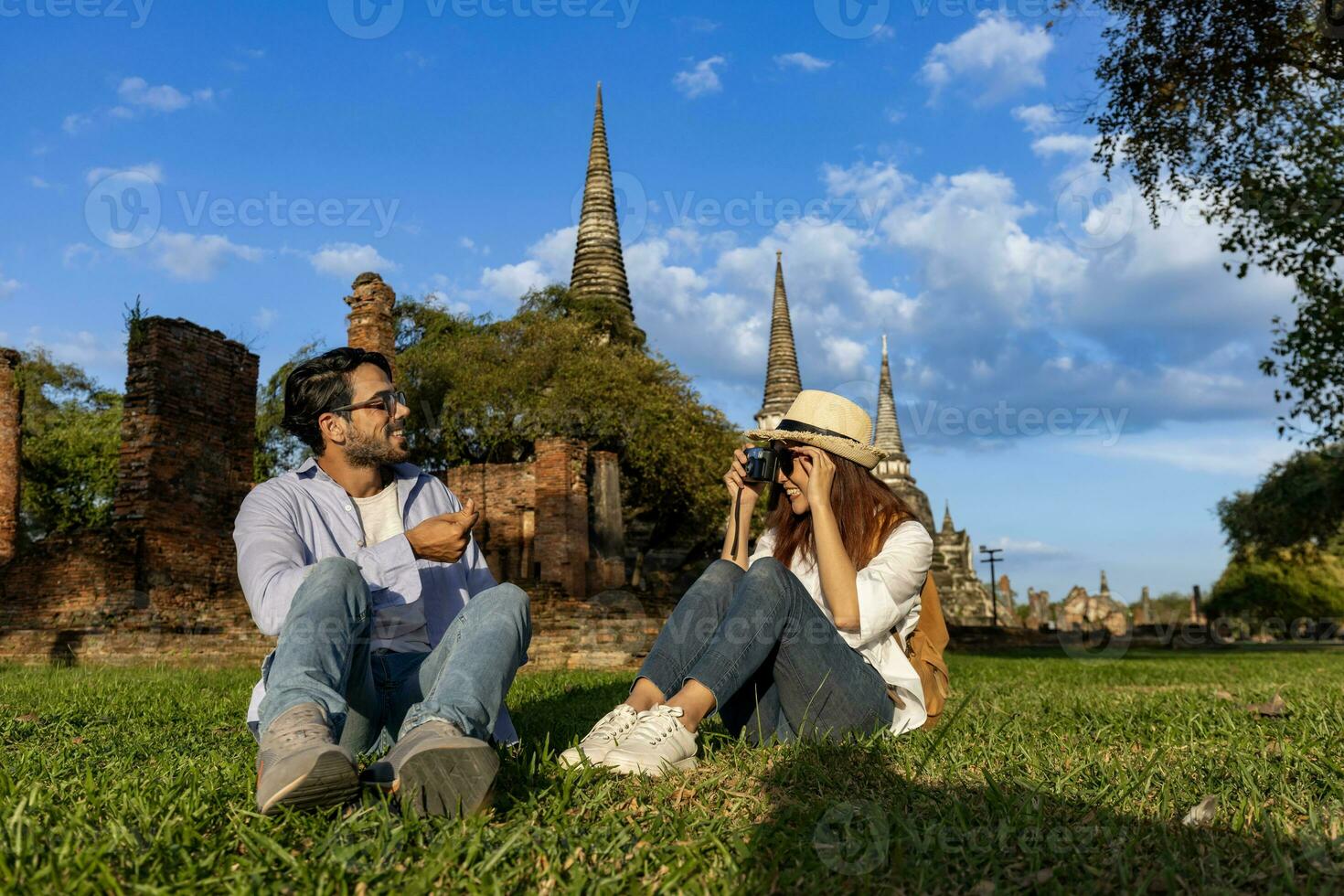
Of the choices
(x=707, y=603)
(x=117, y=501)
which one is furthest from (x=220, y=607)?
(x=707, y=603)

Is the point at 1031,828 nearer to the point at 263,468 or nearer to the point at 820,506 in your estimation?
the point at 820,506

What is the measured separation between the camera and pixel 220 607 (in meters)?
13.3

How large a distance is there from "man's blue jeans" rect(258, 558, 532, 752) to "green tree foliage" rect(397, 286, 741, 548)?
23.1 metres

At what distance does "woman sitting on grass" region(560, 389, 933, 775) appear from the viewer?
3.13 meters

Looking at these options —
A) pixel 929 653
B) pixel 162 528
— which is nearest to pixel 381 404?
pixel 929 653

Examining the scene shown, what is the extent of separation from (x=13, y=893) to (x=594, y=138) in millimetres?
44920

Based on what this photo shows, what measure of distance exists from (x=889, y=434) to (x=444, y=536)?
6838cm

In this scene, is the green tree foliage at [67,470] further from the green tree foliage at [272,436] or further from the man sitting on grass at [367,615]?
the man sitting on grass at [367,615]

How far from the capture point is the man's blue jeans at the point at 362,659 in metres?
2.47

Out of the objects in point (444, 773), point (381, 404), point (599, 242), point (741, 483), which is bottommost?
point (444, 773)

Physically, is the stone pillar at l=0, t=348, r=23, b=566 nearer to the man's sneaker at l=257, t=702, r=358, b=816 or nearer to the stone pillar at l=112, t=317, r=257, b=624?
the stone pillar at l=112, t=317, r=257, b=624

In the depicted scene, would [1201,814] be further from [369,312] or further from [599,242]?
[599,242]

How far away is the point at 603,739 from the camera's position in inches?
120

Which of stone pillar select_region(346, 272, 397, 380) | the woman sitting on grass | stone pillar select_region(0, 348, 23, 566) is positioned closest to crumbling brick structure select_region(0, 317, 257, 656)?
stone pillar select_region(346, 272, 397, 380)
